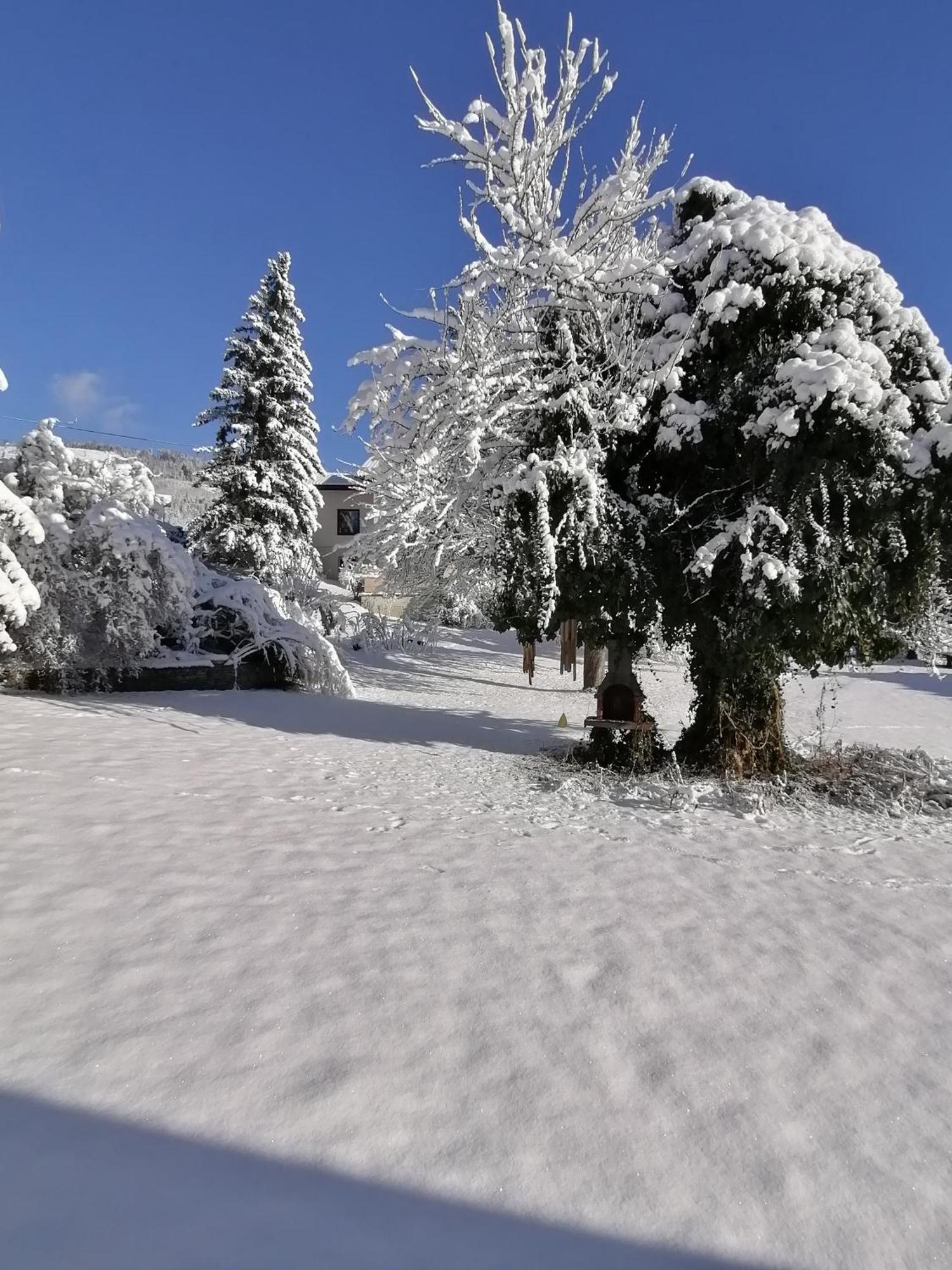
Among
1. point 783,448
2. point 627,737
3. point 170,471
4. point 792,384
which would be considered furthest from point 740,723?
point 170,471

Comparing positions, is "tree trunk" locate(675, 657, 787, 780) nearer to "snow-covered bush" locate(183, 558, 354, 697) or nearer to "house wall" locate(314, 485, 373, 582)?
"snow-covered bush" locate(183, 558, 354, 697)

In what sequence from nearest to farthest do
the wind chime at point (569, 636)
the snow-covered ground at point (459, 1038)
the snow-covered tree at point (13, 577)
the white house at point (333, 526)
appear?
1. the snow-covered ground at point (459, 1038)
2. the snow-covered tree at point (13, 577)
3. the wind chime at point (569, 636)
4. the white house at point (333, 526)

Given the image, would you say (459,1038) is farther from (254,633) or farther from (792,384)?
(254,633)

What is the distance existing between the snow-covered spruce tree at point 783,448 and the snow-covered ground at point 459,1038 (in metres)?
2.31

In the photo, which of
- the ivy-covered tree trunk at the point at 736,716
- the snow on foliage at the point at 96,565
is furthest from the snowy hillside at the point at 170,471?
the ivy-covered tree trunk at the point at 736,716

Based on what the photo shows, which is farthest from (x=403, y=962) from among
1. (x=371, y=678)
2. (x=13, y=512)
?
(x=371, y=678)

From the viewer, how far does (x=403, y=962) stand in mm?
3809

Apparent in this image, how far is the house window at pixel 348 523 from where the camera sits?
45969mm

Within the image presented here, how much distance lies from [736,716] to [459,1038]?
6.40 m

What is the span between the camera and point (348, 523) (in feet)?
160

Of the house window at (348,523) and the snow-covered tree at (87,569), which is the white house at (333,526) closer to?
the house window at (348,523)

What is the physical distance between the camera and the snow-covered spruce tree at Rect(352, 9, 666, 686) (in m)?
7.89

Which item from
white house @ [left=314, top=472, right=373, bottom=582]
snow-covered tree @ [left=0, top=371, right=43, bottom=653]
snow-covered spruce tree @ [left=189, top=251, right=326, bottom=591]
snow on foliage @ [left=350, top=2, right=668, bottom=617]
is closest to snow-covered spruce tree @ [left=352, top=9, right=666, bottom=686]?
snow on foliage @ [left=350, top=2, right=668, bottom=617]

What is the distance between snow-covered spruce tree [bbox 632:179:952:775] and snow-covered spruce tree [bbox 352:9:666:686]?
580 mm
